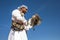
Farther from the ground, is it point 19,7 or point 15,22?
point 19,7

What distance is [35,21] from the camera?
8.84 metres

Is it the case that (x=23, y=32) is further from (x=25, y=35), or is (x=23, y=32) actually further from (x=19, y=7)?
(x=19, y=7)

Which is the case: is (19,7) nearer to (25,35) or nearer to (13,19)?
(13,19)

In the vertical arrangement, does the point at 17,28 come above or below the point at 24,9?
below

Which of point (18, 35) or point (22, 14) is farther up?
point (22, 14)

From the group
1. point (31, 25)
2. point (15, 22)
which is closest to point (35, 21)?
point (31, 25)

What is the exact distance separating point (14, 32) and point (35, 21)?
930mm

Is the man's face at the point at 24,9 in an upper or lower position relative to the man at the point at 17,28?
upper

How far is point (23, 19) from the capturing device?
339 inches

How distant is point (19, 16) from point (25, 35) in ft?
2.62

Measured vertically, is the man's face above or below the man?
above

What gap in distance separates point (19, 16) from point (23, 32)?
26.1 inches

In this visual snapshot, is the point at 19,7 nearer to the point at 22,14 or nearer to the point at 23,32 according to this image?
the point at 22,14

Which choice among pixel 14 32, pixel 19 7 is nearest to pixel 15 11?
pixel 19 7
